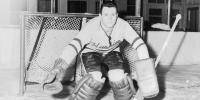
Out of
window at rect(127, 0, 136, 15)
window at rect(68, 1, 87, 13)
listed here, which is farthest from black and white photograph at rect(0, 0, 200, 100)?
window at rect(127, 0, 136, 15)

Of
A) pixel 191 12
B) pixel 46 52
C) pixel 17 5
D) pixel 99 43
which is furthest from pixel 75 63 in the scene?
pixel 191 12

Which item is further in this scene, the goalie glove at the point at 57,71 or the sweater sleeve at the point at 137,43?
the sweater sleeve at the point at 137,43

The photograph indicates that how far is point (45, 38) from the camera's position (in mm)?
5598

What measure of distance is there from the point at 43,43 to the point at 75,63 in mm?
690

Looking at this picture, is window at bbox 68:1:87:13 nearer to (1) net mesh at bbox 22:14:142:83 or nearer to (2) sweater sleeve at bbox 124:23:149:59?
(1) net mesh at bbox 22:14:142:83

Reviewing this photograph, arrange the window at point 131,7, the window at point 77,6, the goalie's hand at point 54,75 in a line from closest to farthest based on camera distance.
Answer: the goalie's hand at point 54,75
the window at point 77,6
the window at point 131,7

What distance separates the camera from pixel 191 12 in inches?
523

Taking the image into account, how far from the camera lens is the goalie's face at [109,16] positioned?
347 cm

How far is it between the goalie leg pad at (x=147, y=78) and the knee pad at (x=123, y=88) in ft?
0.62

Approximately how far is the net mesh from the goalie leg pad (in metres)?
1.75

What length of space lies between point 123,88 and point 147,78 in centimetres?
32

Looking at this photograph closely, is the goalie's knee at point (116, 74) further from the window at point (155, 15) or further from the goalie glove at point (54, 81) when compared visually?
the window at point (155, 15)

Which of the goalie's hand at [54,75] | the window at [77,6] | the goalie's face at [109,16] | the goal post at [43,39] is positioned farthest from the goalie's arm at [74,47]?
the window at [77,6]

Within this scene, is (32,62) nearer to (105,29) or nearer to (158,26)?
(105,29)
